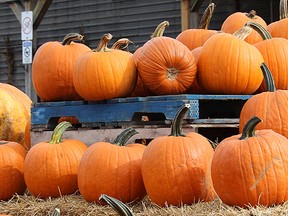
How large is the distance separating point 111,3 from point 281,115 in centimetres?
1021

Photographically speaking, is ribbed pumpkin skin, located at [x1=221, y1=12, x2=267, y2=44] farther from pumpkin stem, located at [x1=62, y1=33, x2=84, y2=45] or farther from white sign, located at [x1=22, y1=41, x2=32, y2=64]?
white sign, located at [x1=22, y1=41, x2=32, y2=64]

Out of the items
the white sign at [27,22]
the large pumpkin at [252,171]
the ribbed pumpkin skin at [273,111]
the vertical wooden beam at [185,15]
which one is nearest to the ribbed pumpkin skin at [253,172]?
the large pumpkin at [252,171]

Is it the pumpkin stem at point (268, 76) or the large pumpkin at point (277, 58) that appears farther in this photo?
the large pumpkin at point (277, 58)

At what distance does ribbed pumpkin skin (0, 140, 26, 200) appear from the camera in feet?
10.7

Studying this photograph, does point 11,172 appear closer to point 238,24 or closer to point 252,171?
point 252,171

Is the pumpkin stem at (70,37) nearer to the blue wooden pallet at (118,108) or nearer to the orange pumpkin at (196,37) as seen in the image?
the blue wooden pallet at (118,108)

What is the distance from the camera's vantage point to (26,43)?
30.8 feet

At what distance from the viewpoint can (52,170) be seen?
3086mm

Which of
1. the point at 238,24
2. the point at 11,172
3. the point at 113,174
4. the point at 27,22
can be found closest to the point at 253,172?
the point at 113,174

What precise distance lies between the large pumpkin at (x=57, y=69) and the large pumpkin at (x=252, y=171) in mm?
1557

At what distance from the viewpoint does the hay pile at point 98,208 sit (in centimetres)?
229

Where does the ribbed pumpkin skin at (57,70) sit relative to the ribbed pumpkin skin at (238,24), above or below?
below

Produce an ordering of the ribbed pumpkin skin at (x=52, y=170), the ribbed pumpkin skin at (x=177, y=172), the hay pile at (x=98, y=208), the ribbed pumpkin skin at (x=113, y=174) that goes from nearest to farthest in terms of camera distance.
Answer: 1. the hay pile at (x=98, y=208)
2. the ribbed pumpkin skin at (x=177, y=172)
3. the ribbed pumpkin skin at (x=113, y=174)
4. the ribbed pumpkin skin at (x=52, y=170)

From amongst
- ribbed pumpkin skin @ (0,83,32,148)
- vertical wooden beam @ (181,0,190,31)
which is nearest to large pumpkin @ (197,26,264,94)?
ribbed pumpkin skin @ (0,83,32,148)
